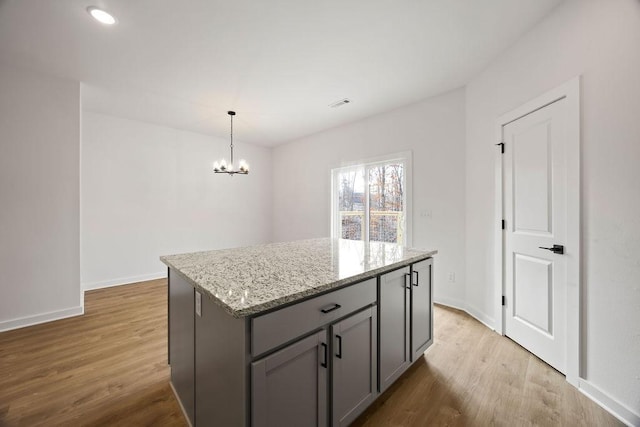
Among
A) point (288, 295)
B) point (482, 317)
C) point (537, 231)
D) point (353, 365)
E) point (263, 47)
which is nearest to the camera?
point (288, 295)

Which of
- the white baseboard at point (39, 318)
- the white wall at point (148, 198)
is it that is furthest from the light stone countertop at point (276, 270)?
the white wall at point (148, 198)

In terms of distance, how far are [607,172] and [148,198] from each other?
18.5ft

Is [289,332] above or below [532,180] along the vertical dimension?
below

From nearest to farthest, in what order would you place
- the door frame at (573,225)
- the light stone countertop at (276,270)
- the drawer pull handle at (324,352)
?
the light stone countertop at (276,270), the drawer pull handle at (324,352), the door frame at (573,225)

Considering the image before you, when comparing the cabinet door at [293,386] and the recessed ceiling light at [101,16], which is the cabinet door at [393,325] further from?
the recessed ceiling light at [101,16]

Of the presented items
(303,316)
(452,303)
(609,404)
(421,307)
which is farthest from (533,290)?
(303,316)

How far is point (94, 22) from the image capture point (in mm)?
2062

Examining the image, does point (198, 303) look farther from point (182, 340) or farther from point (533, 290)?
point (533, 290)

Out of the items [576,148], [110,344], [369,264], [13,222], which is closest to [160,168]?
[13,222]

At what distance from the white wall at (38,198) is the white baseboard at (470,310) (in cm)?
451

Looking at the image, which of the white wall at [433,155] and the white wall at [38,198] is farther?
the white wall at [433,155]

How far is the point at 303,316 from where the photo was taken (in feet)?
3.69

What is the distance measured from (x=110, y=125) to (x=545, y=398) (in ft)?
19.8

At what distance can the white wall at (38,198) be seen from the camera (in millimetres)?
2693
